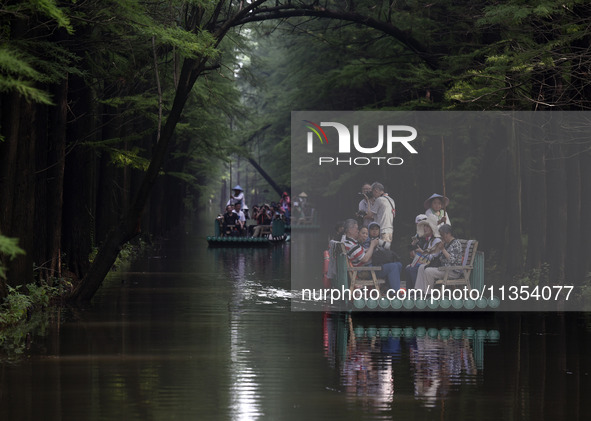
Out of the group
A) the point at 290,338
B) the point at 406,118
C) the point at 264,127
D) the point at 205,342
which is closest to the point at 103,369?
the point at 205,342

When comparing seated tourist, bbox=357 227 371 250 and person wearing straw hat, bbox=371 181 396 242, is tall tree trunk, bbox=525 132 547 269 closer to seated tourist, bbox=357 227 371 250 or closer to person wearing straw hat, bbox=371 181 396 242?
person wearing straw hat, bbox=371 181 396 242

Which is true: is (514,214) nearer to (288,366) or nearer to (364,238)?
(364,238)

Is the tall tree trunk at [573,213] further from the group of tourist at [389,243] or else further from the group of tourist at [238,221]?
the group of tourist at [238,221]

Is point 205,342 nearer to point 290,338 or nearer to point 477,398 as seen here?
point 290,338

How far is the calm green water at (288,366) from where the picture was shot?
419 inches

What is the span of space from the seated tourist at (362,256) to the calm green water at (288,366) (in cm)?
71

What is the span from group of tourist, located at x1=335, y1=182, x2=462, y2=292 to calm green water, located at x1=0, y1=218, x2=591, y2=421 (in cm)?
79

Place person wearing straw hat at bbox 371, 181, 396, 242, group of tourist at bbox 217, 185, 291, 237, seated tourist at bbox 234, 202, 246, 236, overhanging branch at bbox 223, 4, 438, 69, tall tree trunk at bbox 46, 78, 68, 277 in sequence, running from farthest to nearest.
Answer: seated tourist at bbox 234, 202, 246, 236, group of tourist at bbox 217, 185, 291, 237, overhanging branch at bbox 223, 4, 438, 69, tall tree trunk at bbox 46, 78, 68, 277, person wearing straw hat at bbox 371, 181, 396, 242

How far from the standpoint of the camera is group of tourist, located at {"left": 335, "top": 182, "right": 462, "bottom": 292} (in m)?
19.0

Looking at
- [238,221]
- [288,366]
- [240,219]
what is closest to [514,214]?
[288,366]

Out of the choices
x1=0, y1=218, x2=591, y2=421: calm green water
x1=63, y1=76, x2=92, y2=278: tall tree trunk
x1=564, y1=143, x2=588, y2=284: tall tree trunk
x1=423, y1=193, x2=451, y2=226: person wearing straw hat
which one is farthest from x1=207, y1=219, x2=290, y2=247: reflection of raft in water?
x1=423, y1=193, x2=451, y2=226: person wearing straw hat

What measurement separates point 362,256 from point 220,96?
1515 cm

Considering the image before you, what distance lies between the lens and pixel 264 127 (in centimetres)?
6088

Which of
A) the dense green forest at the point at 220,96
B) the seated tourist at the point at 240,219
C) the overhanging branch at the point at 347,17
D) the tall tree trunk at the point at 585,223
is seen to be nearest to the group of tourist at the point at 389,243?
the dense green forest at the point at 220,96
